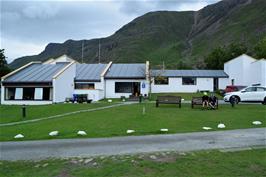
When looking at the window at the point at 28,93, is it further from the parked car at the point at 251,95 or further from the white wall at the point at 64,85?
the parked car at the point at 251,95

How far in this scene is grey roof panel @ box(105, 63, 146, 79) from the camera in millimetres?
49006

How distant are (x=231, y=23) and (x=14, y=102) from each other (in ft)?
Result: 475

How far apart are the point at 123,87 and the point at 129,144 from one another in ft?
122

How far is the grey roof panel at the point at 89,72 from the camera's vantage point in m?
48.5

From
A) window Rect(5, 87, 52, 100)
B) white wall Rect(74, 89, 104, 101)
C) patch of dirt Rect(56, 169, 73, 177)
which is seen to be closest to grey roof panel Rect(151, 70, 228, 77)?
white wall Rect(74, 89, 104, 101)

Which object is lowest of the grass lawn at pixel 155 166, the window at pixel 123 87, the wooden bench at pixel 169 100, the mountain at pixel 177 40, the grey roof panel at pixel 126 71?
the grass lawn at pixel 155 166

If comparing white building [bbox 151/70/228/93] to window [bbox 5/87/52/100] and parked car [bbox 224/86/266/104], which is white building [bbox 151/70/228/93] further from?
parked car [bbox 224/86/266/104]

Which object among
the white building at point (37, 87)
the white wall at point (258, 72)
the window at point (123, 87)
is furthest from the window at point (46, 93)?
the white wall at point (258, 72)

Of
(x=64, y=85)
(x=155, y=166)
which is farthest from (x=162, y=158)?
(x=64, y=85)

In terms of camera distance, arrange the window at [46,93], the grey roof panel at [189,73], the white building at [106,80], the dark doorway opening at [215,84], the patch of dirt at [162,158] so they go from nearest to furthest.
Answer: the patch of dirt at [162,158], the window at [46,93], the white building at [106,80], the grey roof panel at [189,73], the dark doorway opening at [215,84]

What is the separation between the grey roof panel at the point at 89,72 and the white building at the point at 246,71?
790 inches

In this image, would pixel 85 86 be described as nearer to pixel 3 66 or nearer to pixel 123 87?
pixel 123 87

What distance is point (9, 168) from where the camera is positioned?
959cm

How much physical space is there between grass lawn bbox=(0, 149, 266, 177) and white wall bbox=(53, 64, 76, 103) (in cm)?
2949
